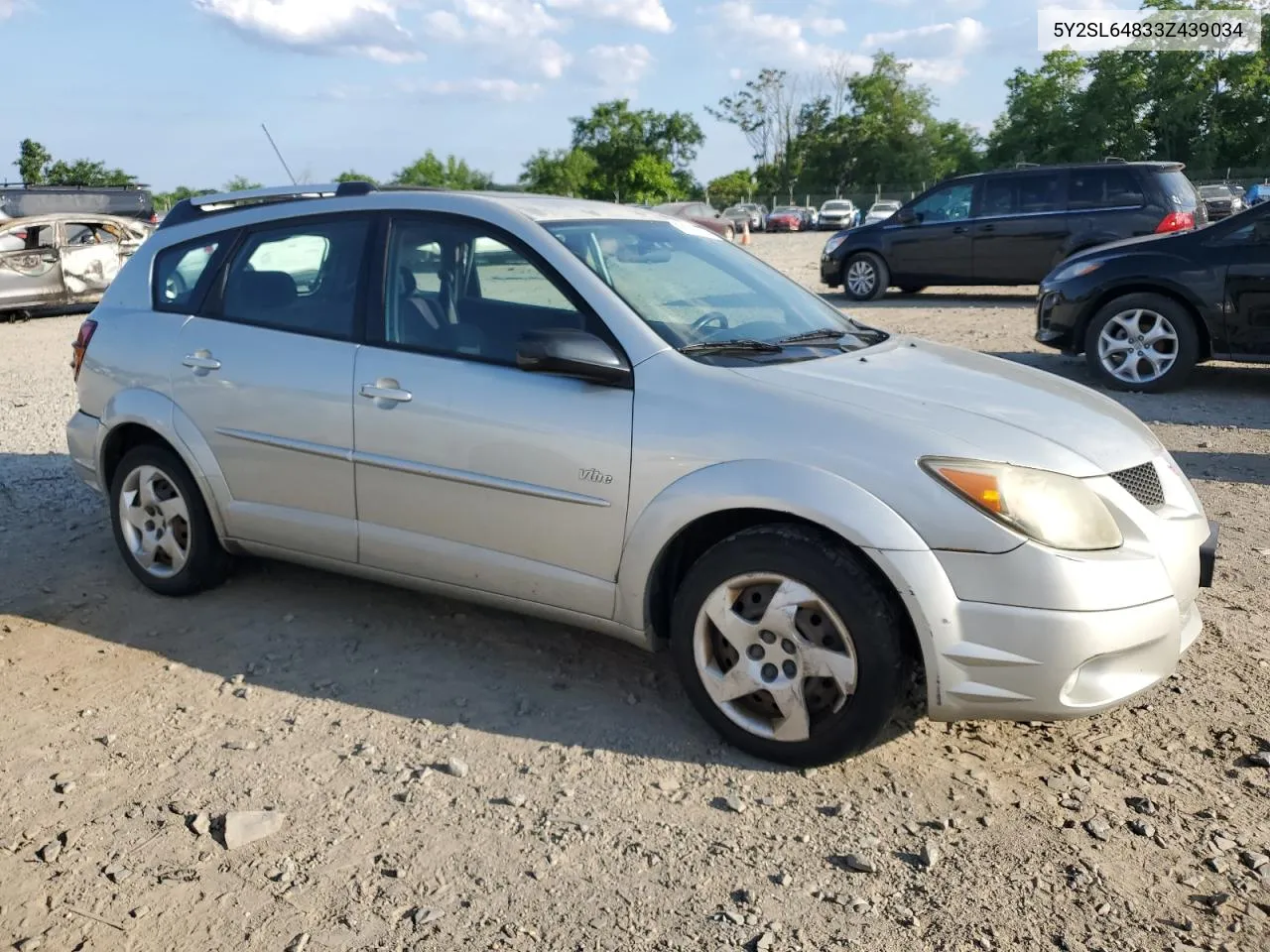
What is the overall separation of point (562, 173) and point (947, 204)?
2462 inches

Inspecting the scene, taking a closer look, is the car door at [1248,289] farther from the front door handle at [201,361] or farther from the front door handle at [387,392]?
the front door handle at [201,361]

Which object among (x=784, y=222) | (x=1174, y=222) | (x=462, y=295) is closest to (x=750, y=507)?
(x=462, y=295)

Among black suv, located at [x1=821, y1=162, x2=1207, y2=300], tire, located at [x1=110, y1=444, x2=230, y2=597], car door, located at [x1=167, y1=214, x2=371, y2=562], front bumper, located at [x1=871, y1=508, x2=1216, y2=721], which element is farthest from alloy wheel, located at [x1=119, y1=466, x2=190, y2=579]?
black suv, located at [x1=821, y1=162, x2=1207, y2=300]

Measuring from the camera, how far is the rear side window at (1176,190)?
13766 mm

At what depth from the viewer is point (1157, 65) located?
Answer: 64625 millimetres

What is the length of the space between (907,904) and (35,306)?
653 inches

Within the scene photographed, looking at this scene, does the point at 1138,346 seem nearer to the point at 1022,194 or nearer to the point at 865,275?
the point at 1022,194

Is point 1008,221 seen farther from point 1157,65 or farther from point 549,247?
point 1157,65

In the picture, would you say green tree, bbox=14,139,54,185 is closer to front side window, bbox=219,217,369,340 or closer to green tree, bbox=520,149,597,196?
green tree, bbox=520,149,597,196

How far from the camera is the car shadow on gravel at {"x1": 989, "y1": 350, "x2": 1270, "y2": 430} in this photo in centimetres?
790

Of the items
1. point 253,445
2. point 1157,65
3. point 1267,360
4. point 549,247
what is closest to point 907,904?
point 549,247

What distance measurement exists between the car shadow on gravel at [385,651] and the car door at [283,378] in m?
0.38

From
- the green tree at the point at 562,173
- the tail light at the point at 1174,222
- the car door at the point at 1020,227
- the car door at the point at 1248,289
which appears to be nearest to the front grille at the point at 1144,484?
the car door at the point at 1248,289

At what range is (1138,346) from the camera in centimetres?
880
